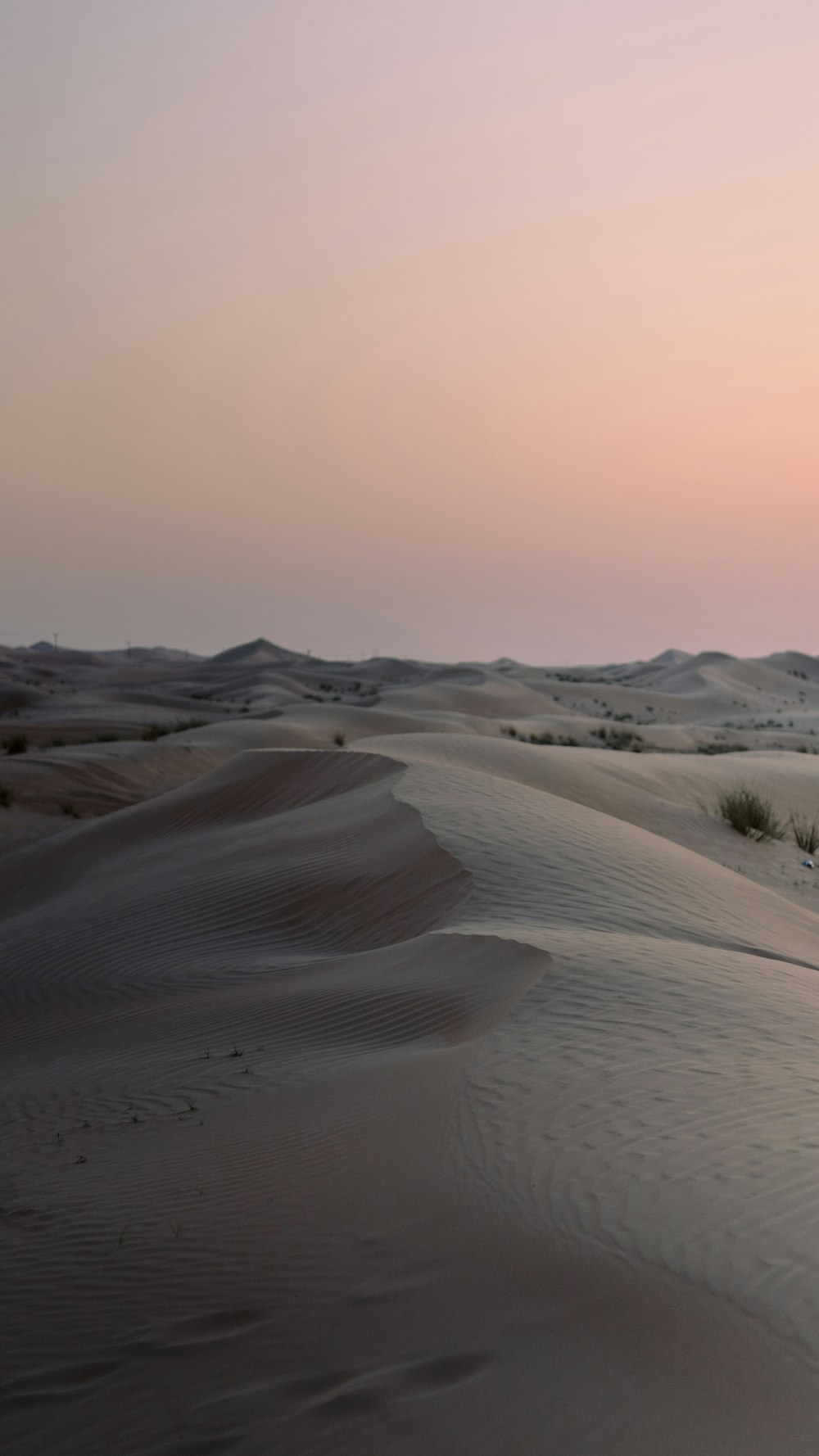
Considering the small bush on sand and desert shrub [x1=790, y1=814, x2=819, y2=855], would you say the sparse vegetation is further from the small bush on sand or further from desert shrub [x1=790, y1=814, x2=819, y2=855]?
the small bush on sand

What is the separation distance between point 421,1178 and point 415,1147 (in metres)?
0.25

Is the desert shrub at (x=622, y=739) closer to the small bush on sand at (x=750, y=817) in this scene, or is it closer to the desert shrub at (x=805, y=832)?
the desert shrub at (x=805, y=832)

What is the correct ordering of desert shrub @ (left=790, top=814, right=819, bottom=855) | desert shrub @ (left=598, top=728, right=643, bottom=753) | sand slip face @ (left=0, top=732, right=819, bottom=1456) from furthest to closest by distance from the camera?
1. desert shrub @ (left=598, top=728, right=643, bottom=753)
2. desert shrub @ (left=790, top=814, right=819, bottom=855)
3. sand slip face @ (left=0, top=732, right=819, bottom=1456)

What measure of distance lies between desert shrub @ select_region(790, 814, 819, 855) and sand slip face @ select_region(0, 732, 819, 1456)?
251 inches

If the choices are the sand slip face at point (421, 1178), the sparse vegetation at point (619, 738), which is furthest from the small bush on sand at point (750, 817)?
the sparse vegetation at point (619, 738)

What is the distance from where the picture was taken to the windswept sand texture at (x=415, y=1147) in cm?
269

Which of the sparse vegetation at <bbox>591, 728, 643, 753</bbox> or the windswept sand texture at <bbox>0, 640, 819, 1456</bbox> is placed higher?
the sparse vegetation at <bbox>591, 728, 643, 753</bbox>

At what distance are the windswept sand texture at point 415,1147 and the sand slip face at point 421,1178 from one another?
0.01m

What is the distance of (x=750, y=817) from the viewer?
48.7ft

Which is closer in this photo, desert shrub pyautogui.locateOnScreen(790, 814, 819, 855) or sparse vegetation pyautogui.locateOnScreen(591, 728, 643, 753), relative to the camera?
desert shrub pyautogui.locateOnScreen(790, 814, 819, 855)

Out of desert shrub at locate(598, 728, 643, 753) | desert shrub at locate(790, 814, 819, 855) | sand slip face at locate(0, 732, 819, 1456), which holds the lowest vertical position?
sand slip face at locate(0, 732, 819, 1456)

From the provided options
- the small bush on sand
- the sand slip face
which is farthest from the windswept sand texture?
the small bush on sand

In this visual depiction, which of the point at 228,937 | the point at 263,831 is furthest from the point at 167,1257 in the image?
the point at 263,831

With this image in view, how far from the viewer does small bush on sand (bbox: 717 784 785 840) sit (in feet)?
48.1
